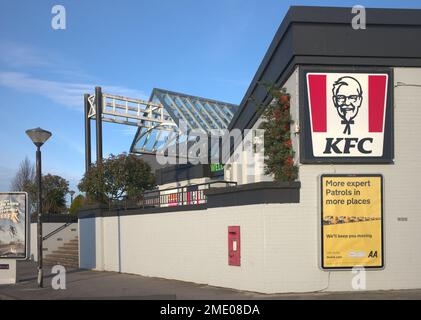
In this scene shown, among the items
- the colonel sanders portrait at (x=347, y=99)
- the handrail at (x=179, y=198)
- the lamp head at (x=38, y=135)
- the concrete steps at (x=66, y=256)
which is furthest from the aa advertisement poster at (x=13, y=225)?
the colonel sanders portrait at (x=347, y=99)

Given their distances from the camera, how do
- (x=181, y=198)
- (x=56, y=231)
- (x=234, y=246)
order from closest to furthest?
(x=234, y=246) < (x=181, y=198) < (x=56, y=231)

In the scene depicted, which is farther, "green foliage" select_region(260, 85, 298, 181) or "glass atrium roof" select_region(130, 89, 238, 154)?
"glass atrium roof" select_region(130, 89, 238, 154)

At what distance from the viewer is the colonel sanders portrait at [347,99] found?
1385cm

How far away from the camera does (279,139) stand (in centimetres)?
1445

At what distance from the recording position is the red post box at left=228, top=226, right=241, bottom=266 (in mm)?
14797

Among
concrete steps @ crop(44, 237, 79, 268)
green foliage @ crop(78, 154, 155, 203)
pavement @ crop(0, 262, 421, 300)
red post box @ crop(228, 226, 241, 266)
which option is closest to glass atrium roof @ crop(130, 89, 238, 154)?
green foliage @ crop(78, 154, 155, 203)

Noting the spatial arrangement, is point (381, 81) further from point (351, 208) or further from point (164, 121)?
point (164, 121)

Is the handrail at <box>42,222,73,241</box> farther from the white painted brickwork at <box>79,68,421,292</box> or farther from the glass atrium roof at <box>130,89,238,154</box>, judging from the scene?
the white painted brickwork at <box>79,68,421,292</box>

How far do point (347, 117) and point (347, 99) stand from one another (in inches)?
17.9

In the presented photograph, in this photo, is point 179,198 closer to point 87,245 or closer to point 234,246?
point 234,246

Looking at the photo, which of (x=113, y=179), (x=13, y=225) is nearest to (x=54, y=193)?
(x=113, y=179)

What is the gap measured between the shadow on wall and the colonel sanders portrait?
47.9 feet

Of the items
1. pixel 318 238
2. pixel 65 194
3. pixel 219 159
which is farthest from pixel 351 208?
pixel 65 194
